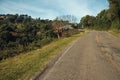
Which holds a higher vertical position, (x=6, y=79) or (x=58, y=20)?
(x=58, y=20)

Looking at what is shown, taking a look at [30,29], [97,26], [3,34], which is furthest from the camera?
[97,26]

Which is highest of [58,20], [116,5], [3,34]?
[116,5]

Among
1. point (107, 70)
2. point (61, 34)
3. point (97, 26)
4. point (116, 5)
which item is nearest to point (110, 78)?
point (107, 70)

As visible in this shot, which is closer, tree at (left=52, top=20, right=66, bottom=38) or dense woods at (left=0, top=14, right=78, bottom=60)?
dense woods at (left=0, top=14, right=78, bottom=60)

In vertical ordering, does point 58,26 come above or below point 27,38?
above

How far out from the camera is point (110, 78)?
775cm

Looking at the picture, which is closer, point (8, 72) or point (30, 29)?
point (8, 72)

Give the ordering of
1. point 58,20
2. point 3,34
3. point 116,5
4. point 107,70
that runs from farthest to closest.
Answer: point 3,34
point 116,5
point 58,20
point 107,70

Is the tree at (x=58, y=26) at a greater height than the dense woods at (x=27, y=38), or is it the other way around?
the tree at (x=58, y=26)

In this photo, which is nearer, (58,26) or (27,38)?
(58,26)

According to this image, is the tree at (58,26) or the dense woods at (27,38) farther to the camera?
the tree at (58,26)

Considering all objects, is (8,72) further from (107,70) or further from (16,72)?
(107,70)

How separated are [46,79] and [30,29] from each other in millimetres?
69077

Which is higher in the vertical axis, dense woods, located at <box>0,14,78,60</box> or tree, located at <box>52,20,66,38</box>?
tree, located at <box>52,20,66,38</box>
